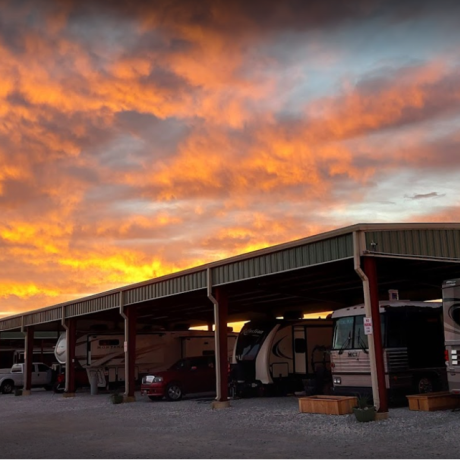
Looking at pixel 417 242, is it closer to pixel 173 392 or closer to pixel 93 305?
pixel 173 392

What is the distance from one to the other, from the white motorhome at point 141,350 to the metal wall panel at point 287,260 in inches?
497

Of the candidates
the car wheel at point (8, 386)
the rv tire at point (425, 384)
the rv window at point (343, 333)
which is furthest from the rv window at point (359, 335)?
the car wheel at point (8, 386)

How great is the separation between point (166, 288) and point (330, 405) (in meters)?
9.78

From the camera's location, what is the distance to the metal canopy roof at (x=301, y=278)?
17.8 meters

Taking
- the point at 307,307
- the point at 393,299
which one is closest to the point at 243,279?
the point at 393,299

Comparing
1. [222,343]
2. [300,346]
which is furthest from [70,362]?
[222,343]

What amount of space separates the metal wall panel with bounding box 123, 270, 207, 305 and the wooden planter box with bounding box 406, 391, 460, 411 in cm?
858

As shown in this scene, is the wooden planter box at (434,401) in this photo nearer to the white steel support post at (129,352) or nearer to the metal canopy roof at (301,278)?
the metal canopy roof at (301,278)

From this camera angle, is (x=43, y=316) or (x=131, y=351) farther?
(x=43, y=316)

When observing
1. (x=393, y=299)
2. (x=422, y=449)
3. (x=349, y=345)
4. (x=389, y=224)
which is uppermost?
(x=389, y=224)

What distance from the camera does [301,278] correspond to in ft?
76.1

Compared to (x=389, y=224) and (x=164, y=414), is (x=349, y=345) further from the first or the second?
(x=164, y=414)

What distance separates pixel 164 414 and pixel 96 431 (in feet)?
14.3

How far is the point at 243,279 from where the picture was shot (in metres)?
21.7
